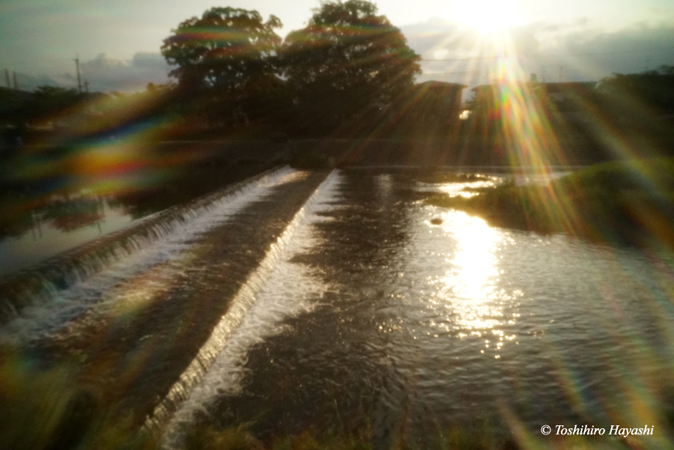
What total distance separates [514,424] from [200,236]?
7.30 metres

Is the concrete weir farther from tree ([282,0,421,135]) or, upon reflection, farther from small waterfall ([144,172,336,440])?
tree ([282,0,421,135])

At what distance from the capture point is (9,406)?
3.39 metres

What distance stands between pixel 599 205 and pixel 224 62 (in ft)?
105

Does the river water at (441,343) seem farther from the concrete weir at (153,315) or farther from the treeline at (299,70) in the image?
the treeline at (299,70)

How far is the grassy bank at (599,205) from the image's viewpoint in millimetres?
11008

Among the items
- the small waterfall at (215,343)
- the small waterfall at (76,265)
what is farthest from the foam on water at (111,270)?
the small waterfall at (215,343)

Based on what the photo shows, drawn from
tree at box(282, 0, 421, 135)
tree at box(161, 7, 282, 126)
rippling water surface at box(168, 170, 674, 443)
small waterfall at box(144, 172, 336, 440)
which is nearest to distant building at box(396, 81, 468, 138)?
tree at box(282, 0, 421, 135)

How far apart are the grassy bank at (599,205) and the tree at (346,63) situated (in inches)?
955

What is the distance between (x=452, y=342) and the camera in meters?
5.54

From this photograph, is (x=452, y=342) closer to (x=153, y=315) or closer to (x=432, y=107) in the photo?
(x=153, y=315)

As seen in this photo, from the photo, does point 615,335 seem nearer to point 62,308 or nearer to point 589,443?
point 589,443

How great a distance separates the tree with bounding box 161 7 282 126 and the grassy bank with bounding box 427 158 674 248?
1071 inches

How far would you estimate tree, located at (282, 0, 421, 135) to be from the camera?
36.6 meters

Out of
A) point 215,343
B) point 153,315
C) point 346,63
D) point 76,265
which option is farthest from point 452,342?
point 346,63
